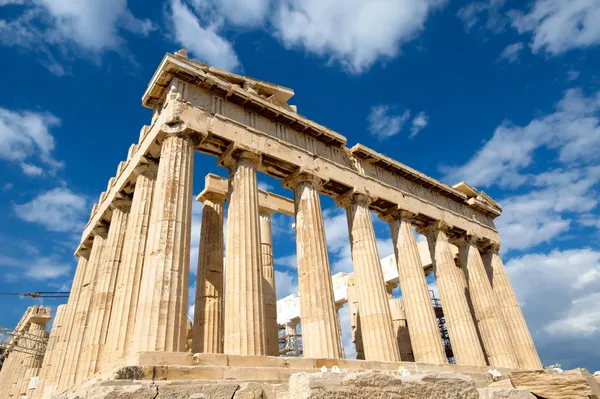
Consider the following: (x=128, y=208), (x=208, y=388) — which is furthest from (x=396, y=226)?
(x=208, y=388)

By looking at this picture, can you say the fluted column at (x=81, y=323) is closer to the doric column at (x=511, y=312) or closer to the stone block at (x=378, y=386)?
the stone block at (x=378, y=386)

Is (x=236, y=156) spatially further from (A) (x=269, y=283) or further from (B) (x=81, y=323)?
(B) (x=81, y=323)

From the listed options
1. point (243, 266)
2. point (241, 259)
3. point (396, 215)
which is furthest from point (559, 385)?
point (396, 215)

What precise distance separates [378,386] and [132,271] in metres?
11.8

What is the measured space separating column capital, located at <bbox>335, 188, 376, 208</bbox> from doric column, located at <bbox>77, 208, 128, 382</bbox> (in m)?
9.78

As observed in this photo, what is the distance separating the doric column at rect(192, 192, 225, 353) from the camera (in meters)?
16.0

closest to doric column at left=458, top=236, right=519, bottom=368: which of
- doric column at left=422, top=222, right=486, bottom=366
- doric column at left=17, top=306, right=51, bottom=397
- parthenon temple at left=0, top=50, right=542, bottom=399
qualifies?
parthenon temple at left=0, top=50, right=542, bottom=399

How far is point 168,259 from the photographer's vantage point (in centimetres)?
1225

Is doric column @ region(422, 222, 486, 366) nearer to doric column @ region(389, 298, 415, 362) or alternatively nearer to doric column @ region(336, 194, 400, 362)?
doric column @ region(389, 298, 415, 362)

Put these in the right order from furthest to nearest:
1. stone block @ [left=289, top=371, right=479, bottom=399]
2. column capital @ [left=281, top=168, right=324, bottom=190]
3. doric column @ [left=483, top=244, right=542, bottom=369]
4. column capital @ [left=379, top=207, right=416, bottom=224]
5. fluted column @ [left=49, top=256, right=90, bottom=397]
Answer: doric column @ [left=483, top=244, right=542, bottom=369] → column capital @ [left=379, top=207, right=416, bottom=224] → column capital @ [left=281, top=168, right=324, bottom=190] → fluted column @ [left=49, top=256, right=90, bottom=397] → stone block @ [left=289, top=371, right=479, bottom=399]

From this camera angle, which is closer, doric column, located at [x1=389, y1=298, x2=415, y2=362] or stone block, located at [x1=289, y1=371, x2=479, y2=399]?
stone block, located at [x1=289, y1=371, x2=479, y2=399]

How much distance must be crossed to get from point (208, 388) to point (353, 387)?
2.55 m

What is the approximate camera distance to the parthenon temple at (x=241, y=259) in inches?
477

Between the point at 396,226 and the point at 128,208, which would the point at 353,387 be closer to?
the point at 128,208
